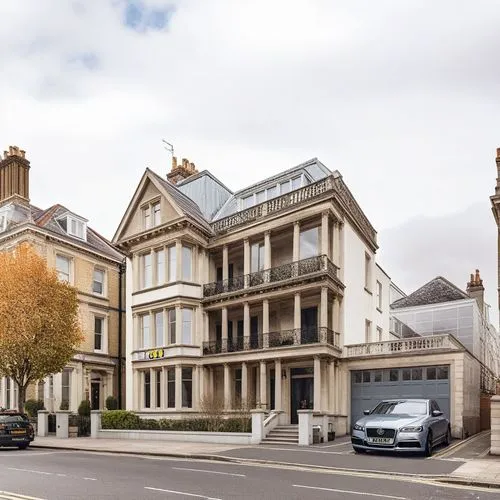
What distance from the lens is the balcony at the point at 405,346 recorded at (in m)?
25.2

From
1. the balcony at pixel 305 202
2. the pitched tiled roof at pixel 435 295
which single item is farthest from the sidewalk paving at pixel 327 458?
the pitched tiled roof at pixel 435 295

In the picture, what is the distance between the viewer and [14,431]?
23109 mm

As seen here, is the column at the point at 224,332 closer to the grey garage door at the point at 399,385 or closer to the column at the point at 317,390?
the column at the point at 317,390

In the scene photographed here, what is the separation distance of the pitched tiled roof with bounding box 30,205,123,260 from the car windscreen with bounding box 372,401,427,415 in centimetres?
2385

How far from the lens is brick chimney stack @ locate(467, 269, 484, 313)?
47.9 m

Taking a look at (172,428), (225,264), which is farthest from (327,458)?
(225,264)

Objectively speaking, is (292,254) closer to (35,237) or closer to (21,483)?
(35,237)

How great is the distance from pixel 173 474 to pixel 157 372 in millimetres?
18540

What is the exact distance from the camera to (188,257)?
32.5m

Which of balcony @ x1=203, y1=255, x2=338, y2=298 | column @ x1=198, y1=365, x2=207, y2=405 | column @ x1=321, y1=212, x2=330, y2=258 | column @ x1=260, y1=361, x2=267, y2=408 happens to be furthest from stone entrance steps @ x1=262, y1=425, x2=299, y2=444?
column @ x1=321, y1=212, x2=330, y2=258

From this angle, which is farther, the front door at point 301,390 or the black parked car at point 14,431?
the front door at point 301,390

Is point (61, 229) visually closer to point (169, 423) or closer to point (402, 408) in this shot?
point (169, 423)

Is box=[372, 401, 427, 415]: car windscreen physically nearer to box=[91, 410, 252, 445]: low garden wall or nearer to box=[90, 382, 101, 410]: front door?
box=[91, 410, 252, 445]: low garden wall

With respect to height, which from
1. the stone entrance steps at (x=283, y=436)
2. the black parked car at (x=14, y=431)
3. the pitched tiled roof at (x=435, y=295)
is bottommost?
the stone entrance steps at (x=283, y=436)
